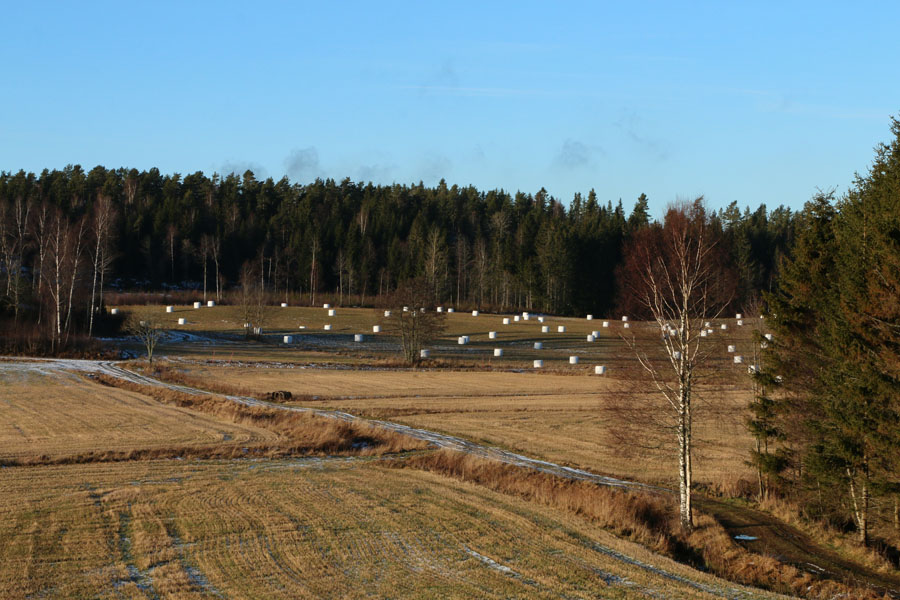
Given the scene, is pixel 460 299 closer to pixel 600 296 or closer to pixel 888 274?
pixel 600 296

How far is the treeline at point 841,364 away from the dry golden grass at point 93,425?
19070 mm

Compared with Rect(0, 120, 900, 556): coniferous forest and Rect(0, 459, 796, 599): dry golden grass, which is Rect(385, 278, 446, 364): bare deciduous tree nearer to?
Rect(0, 120, 900, 556): coniferous forest

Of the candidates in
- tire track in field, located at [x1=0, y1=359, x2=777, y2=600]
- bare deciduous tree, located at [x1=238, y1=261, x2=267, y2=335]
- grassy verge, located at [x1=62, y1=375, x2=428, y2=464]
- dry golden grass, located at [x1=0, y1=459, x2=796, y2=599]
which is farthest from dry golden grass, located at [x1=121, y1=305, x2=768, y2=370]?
dry golden grass, located at [x1=0, y1=459, x2=796, y2=599]

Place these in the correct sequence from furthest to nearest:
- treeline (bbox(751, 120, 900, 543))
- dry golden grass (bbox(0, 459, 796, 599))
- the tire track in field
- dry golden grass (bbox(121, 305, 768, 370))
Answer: dry golden grass (bbox(121, 305, 768, 370)) → treeline (bbox(751, 120, 900, 543)) → the tire track in field → dry golden grass (bbox(0, 459, 796, 599))

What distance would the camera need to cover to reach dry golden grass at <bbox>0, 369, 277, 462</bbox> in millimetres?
28797

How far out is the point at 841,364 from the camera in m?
24.5

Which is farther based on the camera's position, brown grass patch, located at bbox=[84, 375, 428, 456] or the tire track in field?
brown grass patch, located at bbox=[84, 375, 428, 456]

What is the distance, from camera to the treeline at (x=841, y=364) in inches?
884

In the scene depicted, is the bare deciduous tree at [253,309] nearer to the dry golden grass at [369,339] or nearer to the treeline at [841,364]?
the dry golden grass at [369,339]

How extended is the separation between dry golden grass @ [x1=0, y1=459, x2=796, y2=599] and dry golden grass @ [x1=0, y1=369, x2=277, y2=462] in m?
4.02

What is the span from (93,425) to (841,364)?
2807cm

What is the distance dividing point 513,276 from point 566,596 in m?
115

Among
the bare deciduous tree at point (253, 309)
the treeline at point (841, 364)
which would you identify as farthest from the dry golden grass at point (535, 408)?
the bare deciduous tree at point (253, 309)

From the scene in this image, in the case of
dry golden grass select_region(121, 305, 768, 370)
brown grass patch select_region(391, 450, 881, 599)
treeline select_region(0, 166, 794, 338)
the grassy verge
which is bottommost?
brown grass patch select_region(391, 450, 881, 599)
